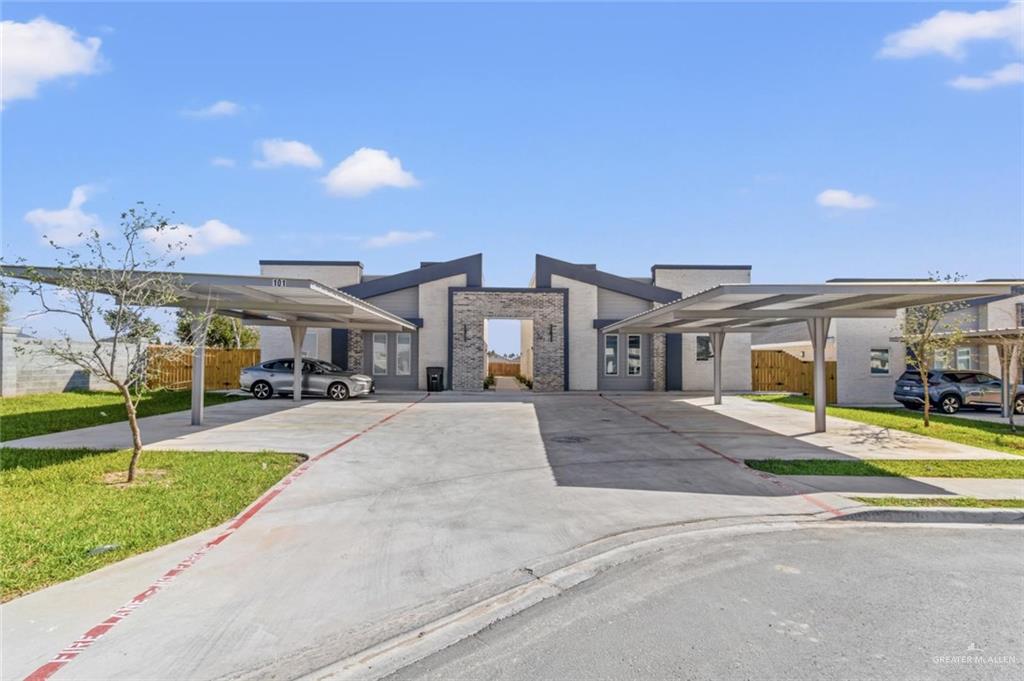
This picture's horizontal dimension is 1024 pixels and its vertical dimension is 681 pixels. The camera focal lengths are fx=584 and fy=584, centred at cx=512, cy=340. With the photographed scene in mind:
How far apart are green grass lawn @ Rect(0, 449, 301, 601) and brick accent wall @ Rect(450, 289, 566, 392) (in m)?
17.0

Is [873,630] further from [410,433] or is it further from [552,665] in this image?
[410,433]

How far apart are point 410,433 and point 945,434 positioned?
12.8m

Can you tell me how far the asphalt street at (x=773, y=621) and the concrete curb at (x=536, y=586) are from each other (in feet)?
0.42

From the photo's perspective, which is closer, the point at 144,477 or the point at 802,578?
the point at 802,578

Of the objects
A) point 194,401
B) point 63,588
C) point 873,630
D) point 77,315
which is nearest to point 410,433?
point 194,401

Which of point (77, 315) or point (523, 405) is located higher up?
point (77, 315)

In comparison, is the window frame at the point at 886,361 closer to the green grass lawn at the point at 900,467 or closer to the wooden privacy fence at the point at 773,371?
the wooden privacy fence at the point at 773,371

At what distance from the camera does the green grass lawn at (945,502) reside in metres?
7.52

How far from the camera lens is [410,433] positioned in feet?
43.8

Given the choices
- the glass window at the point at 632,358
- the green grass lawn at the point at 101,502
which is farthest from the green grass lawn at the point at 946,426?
the green grass lawn at the point at 101,502

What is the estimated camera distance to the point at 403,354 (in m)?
27.3

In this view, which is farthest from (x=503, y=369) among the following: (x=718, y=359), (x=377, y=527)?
(x=377, y=527)

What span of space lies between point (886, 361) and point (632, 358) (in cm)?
1028

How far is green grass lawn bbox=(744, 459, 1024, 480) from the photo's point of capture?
943 cm
